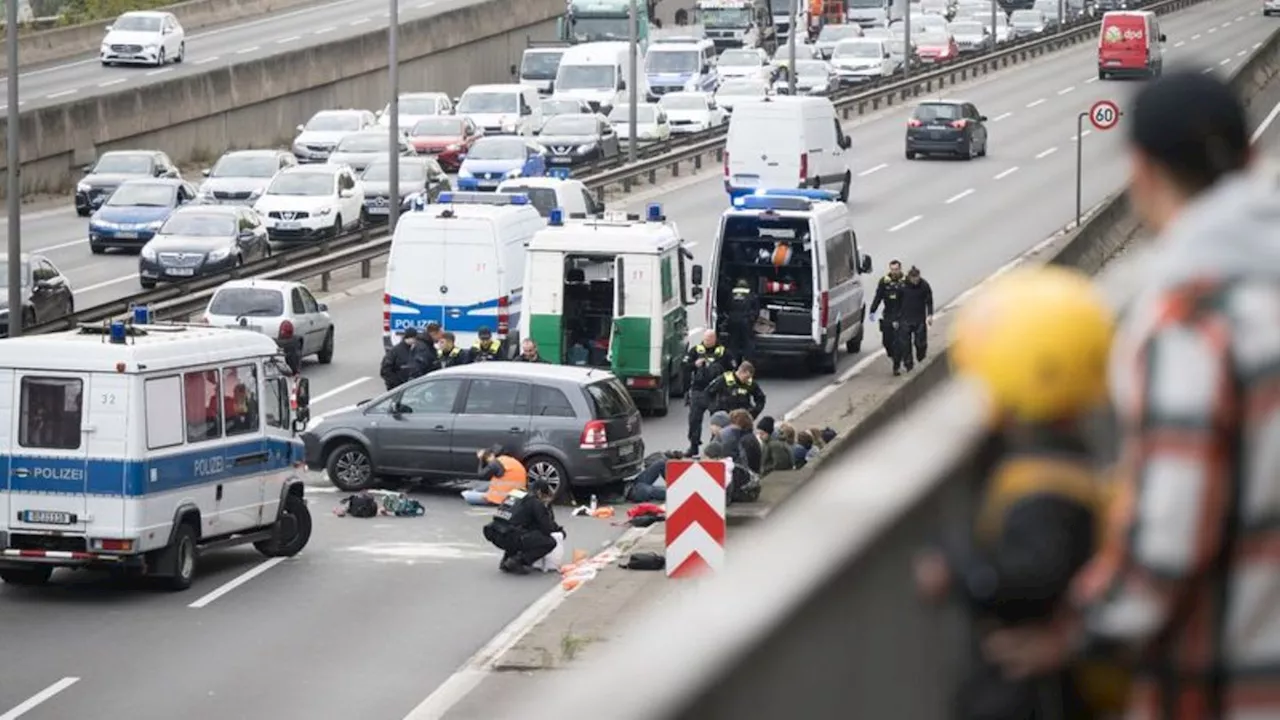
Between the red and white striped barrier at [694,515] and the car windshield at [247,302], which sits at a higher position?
the red and white striped barrier at [694,515]

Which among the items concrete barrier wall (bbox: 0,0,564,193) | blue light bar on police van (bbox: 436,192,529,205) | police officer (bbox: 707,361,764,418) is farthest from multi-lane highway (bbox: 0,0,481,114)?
police officer (bbox: 707,361,764,418)

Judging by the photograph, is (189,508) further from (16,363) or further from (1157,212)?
(1157,212)

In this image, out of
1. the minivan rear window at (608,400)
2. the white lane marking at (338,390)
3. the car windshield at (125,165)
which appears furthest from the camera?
the car windshield at (125,165)

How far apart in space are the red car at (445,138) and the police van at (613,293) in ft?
96.1

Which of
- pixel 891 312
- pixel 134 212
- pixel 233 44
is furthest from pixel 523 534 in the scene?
pixel 233 44

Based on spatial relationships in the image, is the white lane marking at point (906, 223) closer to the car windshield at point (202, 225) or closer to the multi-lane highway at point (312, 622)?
the multi-lane highway at point (312, 622)

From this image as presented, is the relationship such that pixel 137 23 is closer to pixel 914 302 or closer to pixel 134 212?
pixel 134 212

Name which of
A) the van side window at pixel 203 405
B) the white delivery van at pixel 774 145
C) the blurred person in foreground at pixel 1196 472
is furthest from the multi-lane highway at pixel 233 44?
the blurred person in foreground at pixel 1196 472

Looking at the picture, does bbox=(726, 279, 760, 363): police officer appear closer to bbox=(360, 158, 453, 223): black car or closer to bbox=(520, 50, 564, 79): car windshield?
bbox=(360, 158, 453, 223): black car

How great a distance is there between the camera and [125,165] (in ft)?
187

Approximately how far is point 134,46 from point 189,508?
175ft

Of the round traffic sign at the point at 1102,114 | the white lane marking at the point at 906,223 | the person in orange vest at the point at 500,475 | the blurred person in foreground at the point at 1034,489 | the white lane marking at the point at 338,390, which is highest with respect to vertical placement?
the blurred person in foreground at the point at 1034,489

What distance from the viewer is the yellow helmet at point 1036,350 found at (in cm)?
355

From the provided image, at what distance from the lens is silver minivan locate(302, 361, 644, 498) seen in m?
27.9
